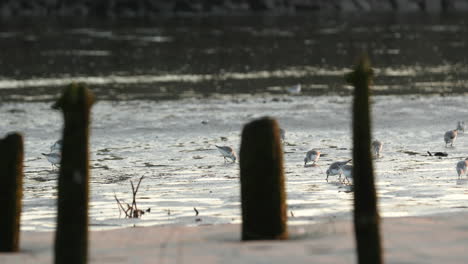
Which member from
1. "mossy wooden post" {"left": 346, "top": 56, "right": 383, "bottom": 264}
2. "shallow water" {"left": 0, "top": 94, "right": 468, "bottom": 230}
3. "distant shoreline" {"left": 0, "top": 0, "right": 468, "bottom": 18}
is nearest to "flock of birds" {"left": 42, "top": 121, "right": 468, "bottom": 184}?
"shallow water" {"left": 0, "top": 94, "right": 468, "bottom": 230}

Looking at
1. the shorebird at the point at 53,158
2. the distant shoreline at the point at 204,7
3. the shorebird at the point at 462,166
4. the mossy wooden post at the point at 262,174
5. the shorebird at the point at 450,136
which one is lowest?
the mossy wooden post at the point at 262,174

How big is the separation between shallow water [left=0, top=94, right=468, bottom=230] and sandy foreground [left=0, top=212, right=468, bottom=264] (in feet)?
6.13

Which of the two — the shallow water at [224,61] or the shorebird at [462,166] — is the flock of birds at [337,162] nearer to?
the shorebird at [462,166]

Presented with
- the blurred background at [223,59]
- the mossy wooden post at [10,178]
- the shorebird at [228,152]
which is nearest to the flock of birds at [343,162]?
the shorebird at [228,152]

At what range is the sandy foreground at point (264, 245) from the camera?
9180mm

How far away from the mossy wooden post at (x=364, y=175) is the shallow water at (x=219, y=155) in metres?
4.70

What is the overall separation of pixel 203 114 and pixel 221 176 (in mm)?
9943

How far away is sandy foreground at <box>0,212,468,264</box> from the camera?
30.1 feet

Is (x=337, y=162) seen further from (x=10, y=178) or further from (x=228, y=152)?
(x=10, y=178)

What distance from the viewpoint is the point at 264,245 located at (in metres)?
9.52

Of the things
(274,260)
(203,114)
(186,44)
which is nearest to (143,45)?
(186,44)

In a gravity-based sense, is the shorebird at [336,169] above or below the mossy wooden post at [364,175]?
above

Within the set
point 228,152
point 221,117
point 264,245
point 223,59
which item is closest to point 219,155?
point 228,152

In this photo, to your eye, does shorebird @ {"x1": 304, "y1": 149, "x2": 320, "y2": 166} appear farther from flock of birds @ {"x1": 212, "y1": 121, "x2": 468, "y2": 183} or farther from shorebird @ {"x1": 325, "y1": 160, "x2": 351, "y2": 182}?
shorebird @ {"x1": 325, "y1": 160, "x2": 351, "y2": 182}
